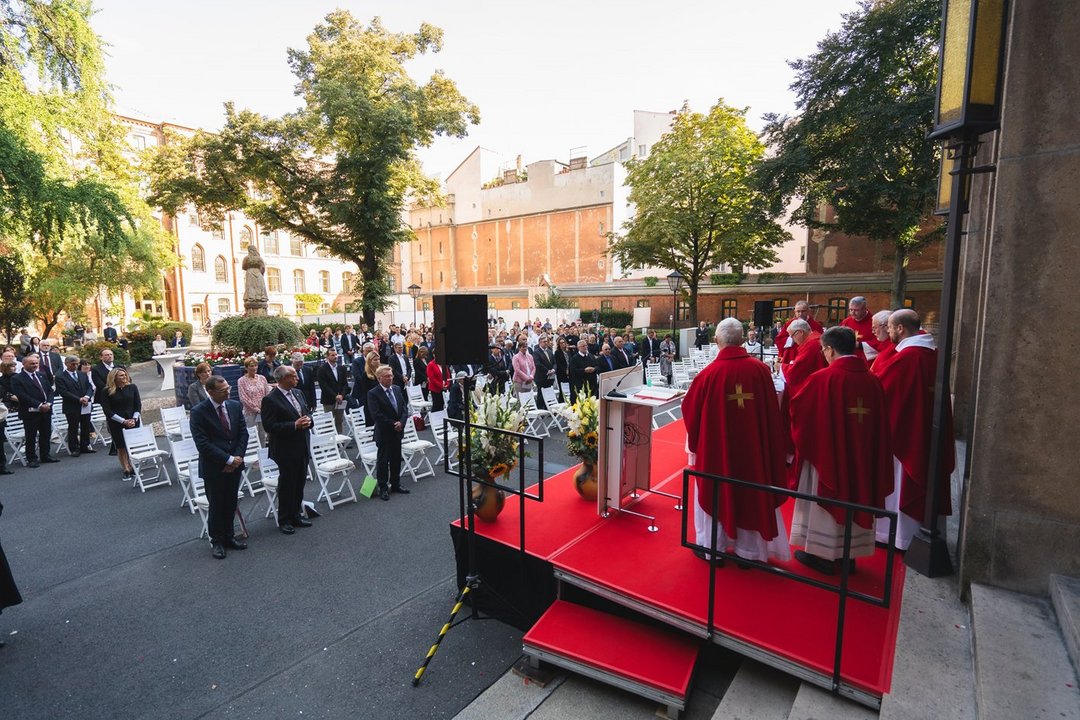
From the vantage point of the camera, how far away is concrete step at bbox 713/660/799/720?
135 inches

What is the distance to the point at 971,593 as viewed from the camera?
3.62m

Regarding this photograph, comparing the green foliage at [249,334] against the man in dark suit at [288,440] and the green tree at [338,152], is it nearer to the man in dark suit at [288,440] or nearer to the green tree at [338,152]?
the green tree at [338,152]

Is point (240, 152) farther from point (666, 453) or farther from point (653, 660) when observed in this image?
point (653, 660)

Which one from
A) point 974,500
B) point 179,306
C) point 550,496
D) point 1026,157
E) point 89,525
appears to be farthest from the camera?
point 179,306

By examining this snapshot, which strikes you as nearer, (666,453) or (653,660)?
(653,660)

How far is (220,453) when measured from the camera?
621 centimetres

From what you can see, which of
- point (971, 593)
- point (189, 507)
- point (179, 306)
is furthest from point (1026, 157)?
point (179, 306)

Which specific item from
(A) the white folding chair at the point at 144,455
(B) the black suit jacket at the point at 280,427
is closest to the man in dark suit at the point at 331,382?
(A) the white folding chair at the point at 144,455

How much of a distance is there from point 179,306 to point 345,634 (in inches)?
2070

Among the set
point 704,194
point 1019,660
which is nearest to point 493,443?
point 1019,660

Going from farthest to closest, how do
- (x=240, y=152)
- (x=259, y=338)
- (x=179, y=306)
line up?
(x=179, y=306) < (x=240, y=152) < (x=259, y=338)

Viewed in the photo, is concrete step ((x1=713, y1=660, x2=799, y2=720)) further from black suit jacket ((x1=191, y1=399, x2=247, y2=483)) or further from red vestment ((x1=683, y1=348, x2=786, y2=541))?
black suit jacket ((x1=191, y1=399, x2=247, y2=483))

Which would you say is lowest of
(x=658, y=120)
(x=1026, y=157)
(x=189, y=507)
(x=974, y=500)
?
(x=189, y=507)

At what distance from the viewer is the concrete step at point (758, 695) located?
3.43 meters
